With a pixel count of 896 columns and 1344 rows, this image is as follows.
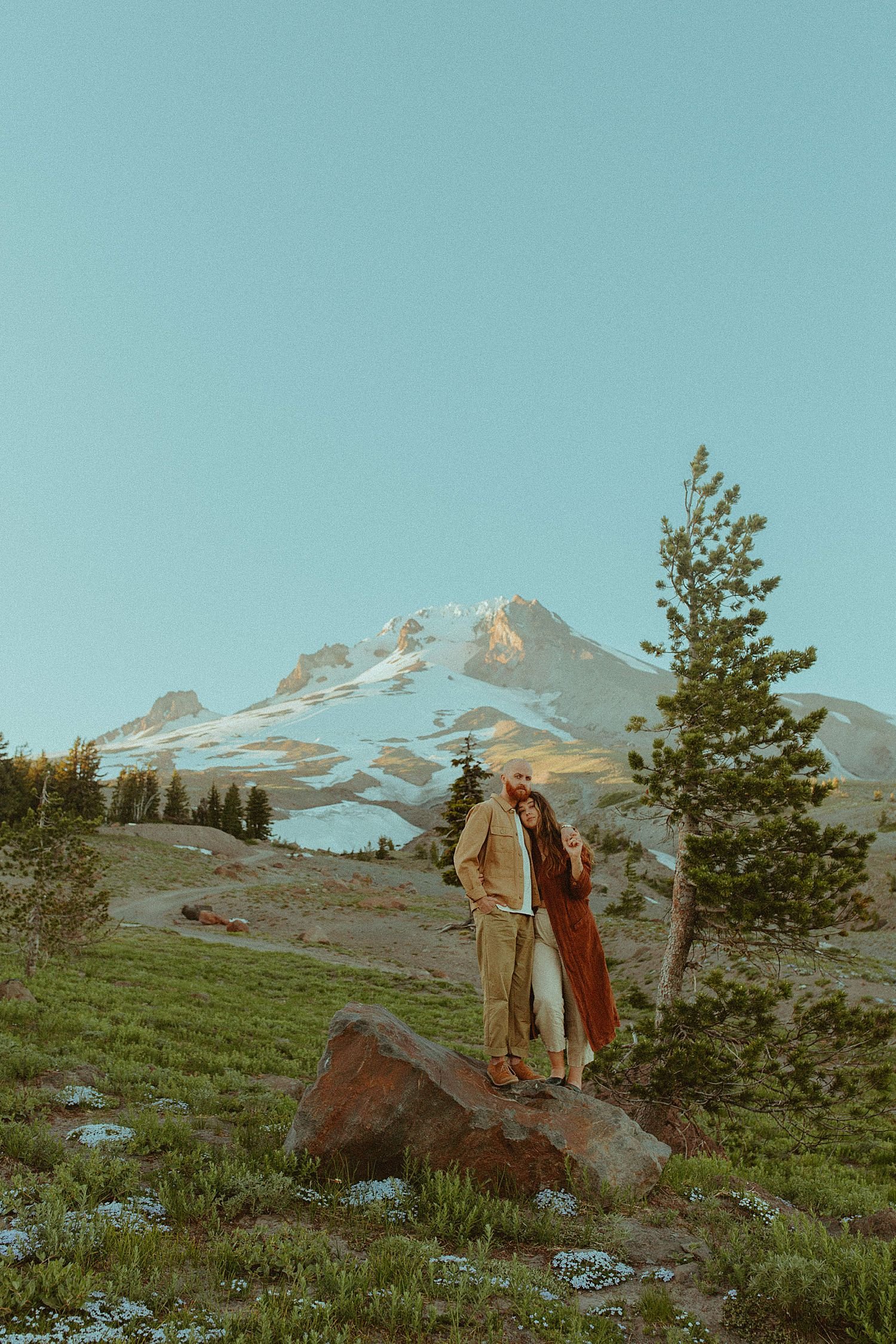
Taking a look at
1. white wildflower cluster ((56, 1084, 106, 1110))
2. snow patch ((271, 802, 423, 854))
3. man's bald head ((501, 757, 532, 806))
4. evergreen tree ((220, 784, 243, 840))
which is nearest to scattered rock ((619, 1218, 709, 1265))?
man's bald head ((501, 757, 532, 806))

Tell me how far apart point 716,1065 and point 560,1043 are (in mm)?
3541

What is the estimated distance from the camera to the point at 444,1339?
12.7ft

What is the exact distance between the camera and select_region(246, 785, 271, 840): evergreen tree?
320 ft

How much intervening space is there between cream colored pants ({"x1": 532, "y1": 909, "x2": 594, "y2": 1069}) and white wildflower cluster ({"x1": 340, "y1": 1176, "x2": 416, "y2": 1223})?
66.7 inches

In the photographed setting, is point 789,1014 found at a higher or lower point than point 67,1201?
lower

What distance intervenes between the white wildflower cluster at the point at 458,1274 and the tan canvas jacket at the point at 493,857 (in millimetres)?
2495

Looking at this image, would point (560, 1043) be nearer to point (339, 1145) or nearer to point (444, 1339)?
point (339, 1145)

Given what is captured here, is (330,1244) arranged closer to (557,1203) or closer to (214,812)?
(557,1203)

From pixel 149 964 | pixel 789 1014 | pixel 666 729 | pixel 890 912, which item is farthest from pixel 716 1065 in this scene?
pixel 890 912

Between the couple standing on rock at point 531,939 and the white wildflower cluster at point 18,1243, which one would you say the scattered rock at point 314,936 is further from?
the white wildflower cluster at point 18,1243

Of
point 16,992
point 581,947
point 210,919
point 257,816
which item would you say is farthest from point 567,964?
point 257,816

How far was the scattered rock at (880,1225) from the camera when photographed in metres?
5.82

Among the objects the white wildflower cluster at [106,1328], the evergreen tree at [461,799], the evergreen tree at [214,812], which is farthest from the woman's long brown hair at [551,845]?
the evergreen tree at [214,812]

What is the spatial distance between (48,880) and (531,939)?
1479 centimetres
